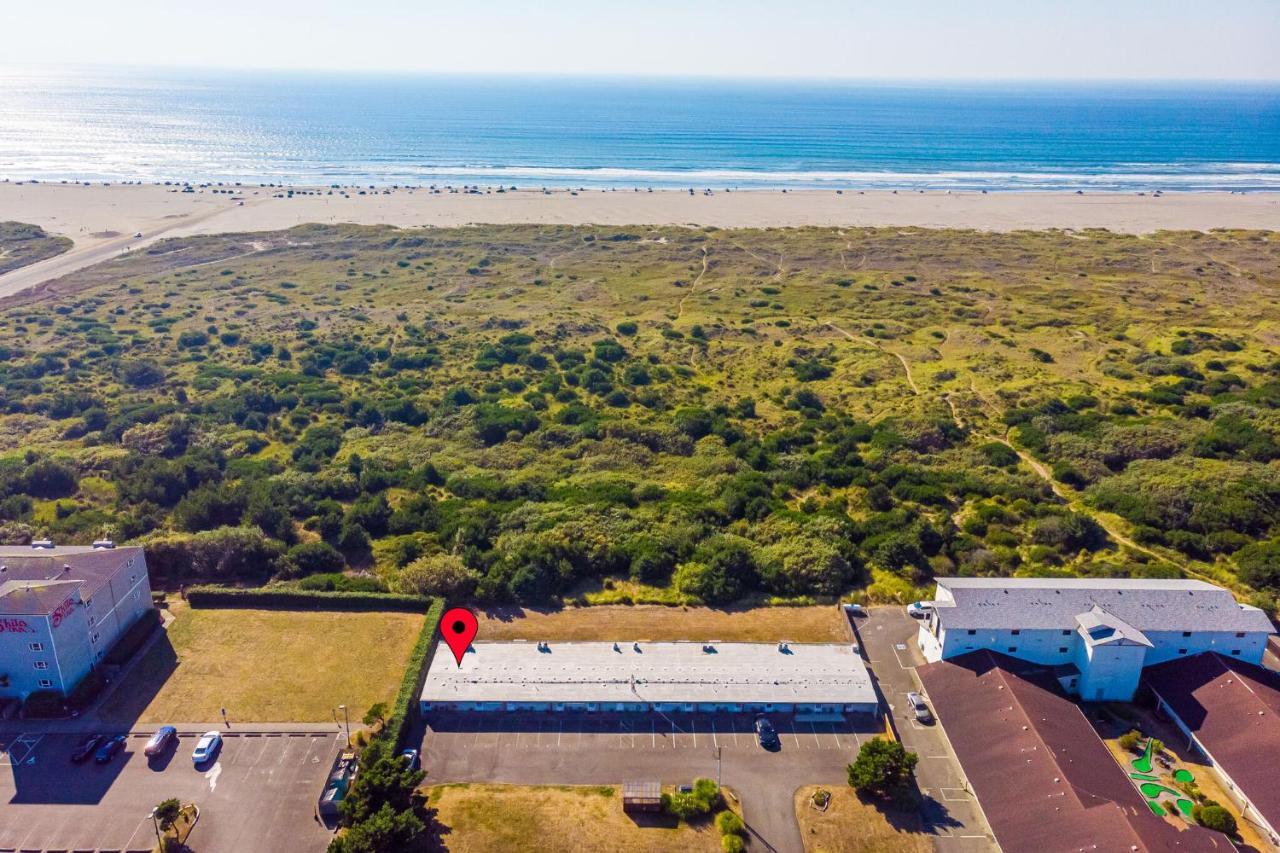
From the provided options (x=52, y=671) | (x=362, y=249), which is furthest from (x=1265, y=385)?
(x=362, y=249)

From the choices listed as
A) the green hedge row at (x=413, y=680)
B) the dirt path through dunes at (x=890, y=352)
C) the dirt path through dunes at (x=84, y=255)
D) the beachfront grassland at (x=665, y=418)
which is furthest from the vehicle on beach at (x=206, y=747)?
the dirt path through dunes at (x=84, y=255)

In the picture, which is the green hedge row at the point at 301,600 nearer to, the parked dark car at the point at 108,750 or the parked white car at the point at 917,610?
the parked dark car at the point at 108,750

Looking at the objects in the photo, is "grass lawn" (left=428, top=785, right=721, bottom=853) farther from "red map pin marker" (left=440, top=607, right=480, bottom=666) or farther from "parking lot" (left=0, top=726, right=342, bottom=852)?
"red map pin marker" (left=440, top=607, right=480, bottom=666)

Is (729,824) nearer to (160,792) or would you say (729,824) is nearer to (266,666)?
(160,792)

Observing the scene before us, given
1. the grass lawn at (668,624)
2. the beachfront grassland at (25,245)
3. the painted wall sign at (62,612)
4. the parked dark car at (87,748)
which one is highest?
the beachfront grassland at (25,245)

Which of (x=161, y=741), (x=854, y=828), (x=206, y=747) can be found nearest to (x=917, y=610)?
(x=854, y=828)

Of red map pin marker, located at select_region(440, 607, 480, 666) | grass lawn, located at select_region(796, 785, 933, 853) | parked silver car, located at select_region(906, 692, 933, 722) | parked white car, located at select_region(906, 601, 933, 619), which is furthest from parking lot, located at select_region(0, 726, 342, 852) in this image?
parked white car, located at select_region(906, 601, 933, 619)
